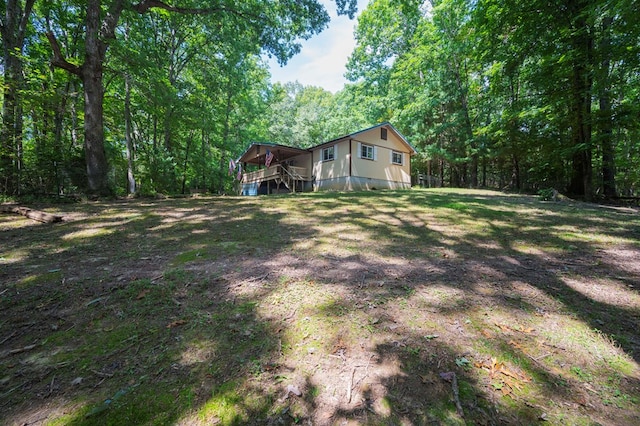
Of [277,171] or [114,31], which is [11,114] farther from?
[277,171]

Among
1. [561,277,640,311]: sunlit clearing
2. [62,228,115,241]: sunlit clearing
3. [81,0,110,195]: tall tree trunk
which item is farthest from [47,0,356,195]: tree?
[561,277,640,311]: sunlit clearing

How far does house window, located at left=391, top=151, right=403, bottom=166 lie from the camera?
61.8 ft

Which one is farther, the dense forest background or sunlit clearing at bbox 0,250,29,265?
the dense forest background

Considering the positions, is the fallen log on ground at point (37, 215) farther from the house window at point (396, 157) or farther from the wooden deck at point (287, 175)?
the house window at point (396, 157)

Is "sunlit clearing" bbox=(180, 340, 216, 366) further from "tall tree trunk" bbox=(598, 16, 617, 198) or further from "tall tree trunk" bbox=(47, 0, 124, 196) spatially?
"tall tree trunk" bbox=(598, 16, 617, 198)

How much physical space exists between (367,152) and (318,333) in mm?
16496

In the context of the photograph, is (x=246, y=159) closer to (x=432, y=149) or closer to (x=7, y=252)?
(x=432, y=149)

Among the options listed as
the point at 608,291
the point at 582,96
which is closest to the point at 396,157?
the point at 582,96

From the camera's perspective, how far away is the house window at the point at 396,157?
742 inches

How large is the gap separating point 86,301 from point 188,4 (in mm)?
16166

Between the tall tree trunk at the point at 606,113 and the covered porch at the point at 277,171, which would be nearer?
the tall tree trunk at the point at 606,113

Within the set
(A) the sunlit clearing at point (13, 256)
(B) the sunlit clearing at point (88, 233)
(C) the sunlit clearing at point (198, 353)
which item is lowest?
(C) the sunlit clearing at point (198, 353)

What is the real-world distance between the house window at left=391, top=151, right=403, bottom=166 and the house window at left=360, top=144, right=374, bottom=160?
2.24 meters

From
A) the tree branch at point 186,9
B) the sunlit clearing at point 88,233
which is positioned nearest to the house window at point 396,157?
the tree branch at point 186,9
